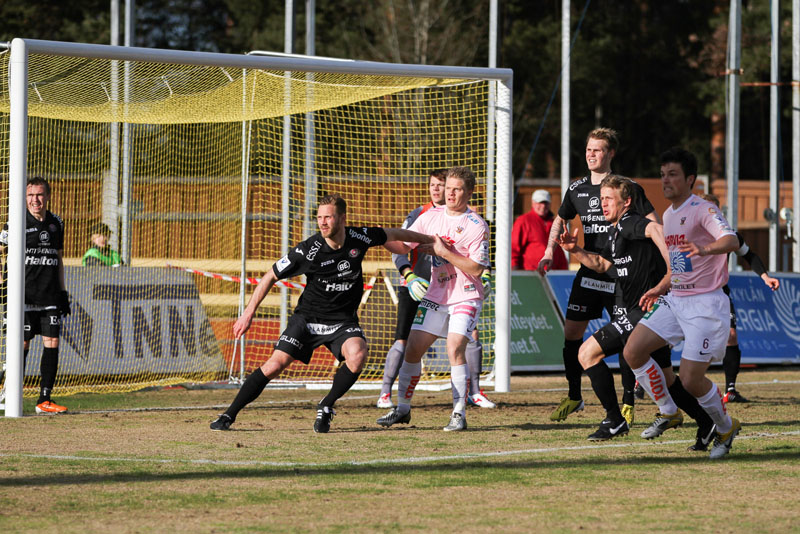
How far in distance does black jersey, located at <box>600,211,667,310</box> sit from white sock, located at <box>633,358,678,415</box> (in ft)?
1.66

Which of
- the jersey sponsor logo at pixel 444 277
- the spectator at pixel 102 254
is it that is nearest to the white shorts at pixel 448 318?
the jersey sponsor logo at pixel 444 277

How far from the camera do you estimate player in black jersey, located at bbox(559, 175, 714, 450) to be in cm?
836

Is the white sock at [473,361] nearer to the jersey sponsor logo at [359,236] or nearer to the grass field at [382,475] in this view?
the grass field at [382,475]

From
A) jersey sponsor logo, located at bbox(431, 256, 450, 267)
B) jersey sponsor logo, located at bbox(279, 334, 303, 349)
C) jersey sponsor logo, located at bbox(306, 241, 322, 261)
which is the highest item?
jersey sponsor logo, located at bbox(306, 241, 322, 261)

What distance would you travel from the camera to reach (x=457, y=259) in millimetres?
9094

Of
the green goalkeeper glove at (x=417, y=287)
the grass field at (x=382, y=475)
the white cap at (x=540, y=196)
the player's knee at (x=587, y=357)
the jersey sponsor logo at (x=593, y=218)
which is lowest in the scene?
the grass field at (x=382, y=475)

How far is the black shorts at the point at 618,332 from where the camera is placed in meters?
8.70

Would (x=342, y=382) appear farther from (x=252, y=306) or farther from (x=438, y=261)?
(x=438, y=261)

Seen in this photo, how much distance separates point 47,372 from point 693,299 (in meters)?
5.99

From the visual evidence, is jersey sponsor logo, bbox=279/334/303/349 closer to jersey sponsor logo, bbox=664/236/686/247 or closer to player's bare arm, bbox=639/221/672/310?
player's bare arm, bbox=639/221/672/310

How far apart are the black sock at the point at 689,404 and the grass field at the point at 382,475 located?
31 cm

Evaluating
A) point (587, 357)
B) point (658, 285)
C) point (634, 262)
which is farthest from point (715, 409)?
point (634, 262)

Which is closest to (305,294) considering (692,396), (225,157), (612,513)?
(692,396)

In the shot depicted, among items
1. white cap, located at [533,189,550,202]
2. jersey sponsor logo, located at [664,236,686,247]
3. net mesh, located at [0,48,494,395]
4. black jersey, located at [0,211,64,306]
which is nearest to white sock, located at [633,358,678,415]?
jersey sponsor logo, located at [664,236,686,247]
